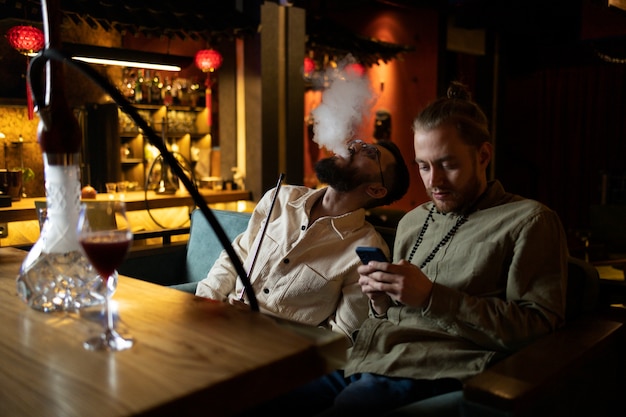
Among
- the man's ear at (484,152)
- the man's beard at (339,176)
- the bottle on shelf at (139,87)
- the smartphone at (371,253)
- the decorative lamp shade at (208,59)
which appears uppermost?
the decorative lamp shade at (208,59)

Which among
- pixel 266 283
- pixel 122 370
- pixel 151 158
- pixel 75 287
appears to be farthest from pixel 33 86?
→ pixel 151 158

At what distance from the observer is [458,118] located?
1827mm

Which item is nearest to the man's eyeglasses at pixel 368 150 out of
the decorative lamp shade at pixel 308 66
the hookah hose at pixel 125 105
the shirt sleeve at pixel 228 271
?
the shirt sleeve at pixel 228 271

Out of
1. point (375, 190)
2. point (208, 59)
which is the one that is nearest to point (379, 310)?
point (375, 190)

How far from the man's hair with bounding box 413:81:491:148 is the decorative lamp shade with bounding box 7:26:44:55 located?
4.89 m

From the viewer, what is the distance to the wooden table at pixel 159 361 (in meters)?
0.85

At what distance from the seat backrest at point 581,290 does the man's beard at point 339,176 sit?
2.92ft

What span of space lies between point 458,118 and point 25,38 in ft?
16.5

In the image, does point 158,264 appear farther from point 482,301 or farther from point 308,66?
point 308,66

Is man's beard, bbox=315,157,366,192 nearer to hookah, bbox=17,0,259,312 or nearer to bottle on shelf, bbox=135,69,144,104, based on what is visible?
hookah, bbox=17,0,259,312

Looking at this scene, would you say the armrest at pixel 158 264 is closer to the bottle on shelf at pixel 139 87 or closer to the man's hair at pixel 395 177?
the man's hair at pixel 395 177

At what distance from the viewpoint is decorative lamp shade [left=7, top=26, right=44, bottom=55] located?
5.42m

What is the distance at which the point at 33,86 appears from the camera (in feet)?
4.30

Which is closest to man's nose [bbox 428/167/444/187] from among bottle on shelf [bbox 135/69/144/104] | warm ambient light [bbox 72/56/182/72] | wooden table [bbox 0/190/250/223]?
wooden table [bbox 0/190/250/223]
